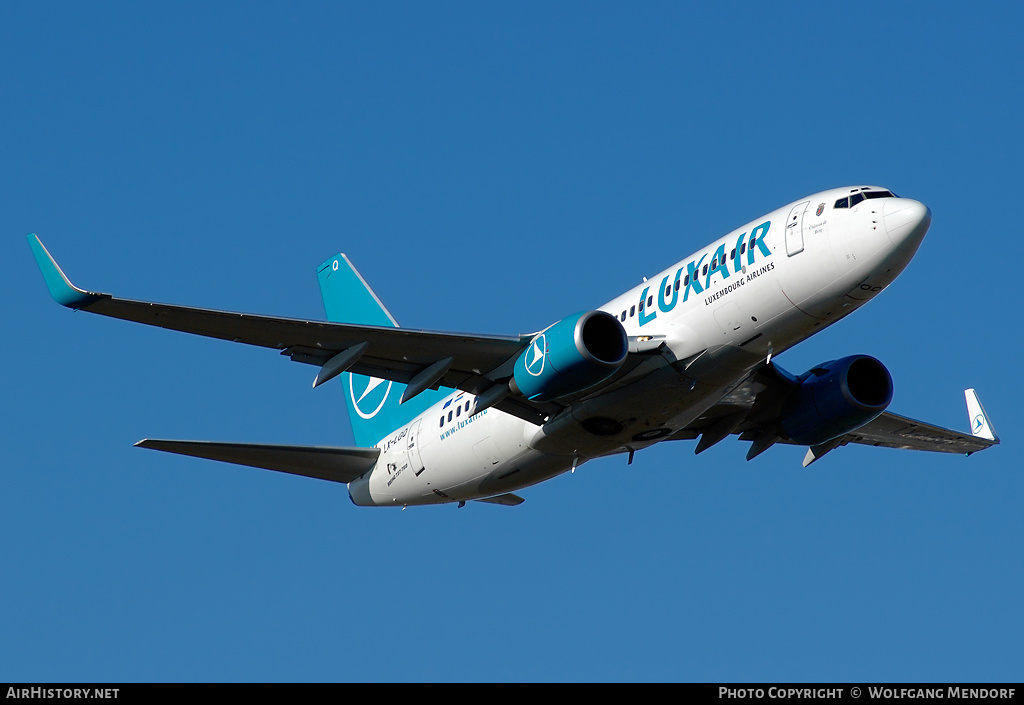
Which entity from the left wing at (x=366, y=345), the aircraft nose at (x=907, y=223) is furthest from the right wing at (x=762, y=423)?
the aircraft nose at (x=907, y=223)

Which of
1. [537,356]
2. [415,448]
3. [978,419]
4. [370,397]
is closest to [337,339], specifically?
[537,356]

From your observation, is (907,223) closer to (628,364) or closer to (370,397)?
(628,364)

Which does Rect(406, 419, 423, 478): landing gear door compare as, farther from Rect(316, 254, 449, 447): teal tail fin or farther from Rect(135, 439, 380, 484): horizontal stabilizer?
Rect(135, 439, 380, 484): horizontal stabilizer

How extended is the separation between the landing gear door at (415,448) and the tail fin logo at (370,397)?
4.31 meters

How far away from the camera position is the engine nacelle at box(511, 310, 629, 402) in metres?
28.7

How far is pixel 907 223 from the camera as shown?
2786cm

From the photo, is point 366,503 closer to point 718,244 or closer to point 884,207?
point 718,244

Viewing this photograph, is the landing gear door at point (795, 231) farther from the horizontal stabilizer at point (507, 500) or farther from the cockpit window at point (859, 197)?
the horizontal stabilizer at point (507, 500)

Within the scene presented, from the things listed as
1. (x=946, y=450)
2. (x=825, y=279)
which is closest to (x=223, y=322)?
(x=825, y=279)

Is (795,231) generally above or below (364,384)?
below

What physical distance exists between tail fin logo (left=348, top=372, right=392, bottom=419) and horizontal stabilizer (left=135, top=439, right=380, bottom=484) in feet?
10.8

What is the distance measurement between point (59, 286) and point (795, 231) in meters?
16.7

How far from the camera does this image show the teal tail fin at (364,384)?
3981 centimetres

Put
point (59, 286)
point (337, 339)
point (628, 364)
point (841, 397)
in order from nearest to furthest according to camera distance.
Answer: point (59, 286)
point (337, 339)
point (628, 364)
point (841, 397)
